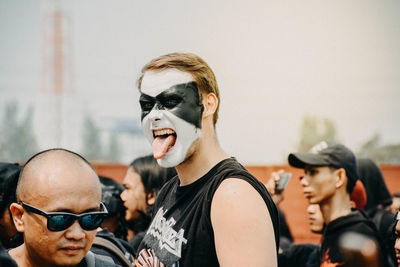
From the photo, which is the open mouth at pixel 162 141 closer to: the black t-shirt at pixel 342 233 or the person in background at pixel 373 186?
the black t-shirt at pixel 342 233

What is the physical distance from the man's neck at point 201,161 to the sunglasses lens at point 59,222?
24.7 inches

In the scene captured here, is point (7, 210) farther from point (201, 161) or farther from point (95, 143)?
point (95, 143)

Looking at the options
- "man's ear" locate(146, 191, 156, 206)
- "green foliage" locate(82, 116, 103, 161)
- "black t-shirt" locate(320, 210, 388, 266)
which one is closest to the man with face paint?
"black t-shirt" locate(320, 210, 388, 266)

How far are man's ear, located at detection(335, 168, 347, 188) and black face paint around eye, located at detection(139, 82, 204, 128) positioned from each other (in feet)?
6.32

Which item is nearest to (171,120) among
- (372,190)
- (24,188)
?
(24,188)

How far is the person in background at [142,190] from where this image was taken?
457 centimetres

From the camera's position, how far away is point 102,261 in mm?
2598

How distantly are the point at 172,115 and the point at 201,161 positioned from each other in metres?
0.28

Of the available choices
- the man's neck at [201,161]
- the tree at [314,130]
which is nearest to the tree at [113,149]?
the tree at [314,130]

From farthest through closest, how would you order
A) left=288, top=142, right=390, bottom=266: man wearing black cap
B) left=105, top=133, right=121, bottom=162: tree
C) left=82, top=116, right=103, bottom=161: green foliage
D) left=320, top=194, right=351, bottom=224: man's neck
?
1. left=82, top=116, right=103, bottom=161: green foliage
2. left=105, top=133, right=121, bottom=162: tree
3. left=320, top=194, right=351, bottom=224: man's neck
4. left=288, top=142, right=390, bottom=266: man wearing black cap

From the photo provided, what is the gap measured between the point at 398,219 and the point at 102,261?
1679 mm

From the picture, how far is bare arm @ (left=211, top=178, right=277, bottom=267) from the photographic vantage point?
83.7 inches

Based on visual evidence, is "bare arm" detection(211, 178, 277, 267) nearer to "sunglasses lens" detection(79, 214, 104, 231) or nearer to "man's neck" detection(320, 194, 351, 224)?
"sunglasses lens" detection(79, 214, 104, 231)

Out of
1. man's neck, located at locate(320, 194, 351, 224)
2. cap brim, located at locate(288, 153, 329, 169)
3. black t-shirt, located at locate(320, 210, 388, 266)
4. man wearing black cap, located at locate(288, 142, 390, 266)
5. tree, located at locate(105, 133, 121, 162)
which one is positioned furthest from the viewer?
tree, located at locate(105, 133, 121, 162)
